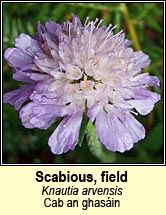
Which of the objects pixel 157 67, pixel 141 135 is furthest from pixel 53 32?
pixel 157 67

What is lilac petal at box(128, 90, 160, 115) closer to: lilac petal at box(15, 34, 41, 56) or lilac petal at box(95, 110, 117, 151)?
lilac petal at box(95, 110, 117, 151)

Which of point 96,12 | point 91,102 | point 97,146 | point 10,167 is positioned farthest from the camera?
point 96,12

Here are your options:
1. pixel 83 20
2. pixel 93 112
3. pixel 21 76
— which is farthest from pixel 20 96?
pixel 83 20

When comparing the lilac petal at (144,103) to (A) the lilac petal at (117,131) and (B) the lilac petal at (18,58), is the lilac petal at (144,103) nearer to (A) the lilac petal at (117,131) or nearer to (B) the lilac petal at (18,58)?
(A) the lilac petal at (117,131)

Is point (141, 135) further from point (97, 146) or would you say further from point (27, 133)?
point (27, 133)

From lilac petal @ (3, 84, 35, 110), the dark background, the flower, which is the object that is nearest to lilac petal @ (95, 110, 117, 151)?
the flower

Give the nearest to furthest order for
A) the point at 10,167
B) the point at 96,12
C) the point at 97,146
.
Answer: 1. the point at 97,146
2. the point at 10,167
3. the point at 96,12
